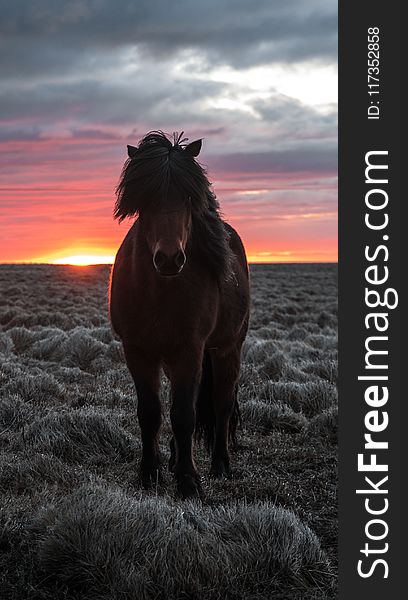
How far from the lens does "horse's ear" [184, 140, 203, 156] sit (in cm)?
481

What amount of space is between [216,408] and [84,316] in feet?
48.4

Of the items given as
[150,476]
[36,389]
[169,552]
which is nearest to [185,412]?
[150,476]

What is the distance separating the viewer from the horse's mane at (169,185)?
178 inches

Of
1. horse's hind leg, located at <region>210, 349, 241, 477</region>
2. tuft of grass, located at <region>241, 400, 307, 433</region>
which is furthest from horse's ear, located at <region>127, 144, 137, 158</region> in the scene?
tuft of grass, located at <region>241, 400, 307, 433</region>

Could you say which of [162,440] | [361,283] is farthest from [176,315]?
[162,440]

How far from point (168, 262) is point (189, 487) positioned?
176 centimetres

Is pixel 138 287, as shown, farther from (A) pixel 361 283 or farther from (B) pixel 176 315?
(A) pixel 361 283

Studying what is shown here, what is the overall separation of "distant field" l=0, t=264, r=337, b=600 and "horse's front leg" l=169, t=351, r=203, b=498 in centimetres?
20

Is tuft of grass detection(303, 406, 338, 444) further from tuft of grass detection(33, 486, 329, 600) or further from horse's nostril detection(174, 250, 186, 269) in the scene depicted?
horse's nostril detection(174, 250, 186, 269)

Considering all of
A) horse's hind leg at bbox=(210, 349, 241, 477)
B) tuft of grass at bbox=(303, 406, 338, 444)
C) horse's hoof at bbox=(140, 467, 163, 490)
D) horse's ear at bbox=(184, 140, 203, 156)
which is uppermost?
horse's ear at bbox=(184, 140, 203, 156)

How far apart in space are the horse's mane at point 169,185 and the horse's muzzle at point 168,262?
51 cm

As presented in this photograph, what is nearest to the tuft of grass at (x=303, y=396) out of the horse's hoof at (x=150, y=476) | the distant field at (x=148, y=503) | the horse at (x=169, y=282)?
the distant field at (x=148, y=503)

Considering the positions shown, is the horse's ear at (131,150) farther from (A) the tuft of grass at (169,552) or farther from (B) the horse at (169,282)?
(A) the tuft of grass at (169,552)

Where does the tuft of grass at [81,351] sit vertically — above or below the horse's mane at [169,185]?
below
